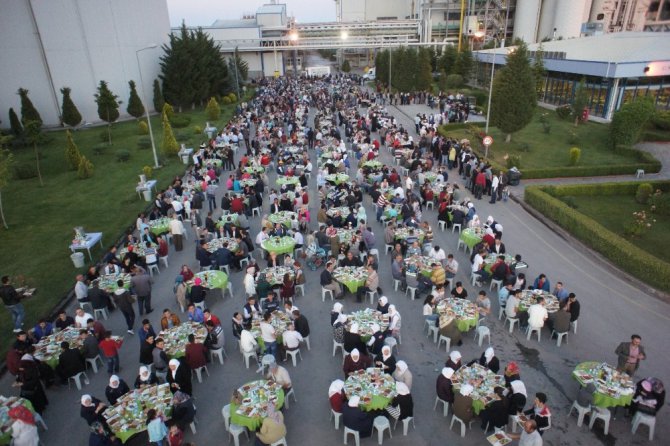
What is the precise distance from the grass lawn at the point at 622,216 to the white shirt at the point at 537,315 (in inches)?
→ 286

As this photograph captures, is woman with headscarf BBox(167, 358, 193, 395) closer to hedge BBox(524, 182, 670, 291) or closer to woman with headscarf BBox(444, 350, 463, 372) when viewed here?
woman with headscarf BBox(444, 350, 463, 372)

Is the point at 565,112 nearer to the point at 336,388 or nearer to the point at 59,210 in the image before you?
the point at 336,388

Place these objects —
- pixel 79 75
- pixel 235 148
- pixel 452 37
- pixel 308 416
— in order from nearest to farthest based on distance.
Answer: pixel 308 416 < pixel 235 148 < pixel 79 75 < pixel 452 37

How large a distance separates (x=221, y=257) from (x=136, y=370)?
4.45 metres

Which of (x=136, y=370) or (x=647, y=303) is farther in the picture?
(x=647, y=303)

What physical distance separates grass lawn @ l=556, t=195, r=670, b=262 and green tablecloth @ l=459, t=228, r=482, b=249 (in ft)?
20.4

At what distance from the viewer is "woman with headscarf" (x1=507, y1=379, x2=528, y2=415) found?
8.16 m

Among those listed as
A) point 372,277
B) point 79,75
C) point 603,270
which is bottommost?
point 603,270

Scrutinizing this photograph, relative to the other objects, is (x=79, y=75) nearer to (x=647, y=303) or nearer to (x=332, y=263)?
(x=332, y=263)

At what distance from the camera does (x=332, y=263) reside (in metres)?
12.7

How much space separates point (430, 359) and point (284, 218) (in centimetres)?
793

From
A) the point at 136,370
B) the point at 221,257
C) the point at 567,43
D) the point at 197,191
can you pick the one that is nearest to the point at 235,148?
the point at 197,191

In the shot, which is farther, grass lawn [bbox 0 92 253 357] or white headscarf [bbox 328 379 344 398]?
grass lawn [bbox 0 92 253 357]

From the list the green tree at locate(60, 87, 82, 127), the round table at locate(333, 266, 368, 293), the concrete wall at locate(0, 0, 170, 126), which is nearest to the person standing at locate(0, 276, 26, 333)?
the round table at locate(333, 266, 368, 293)
